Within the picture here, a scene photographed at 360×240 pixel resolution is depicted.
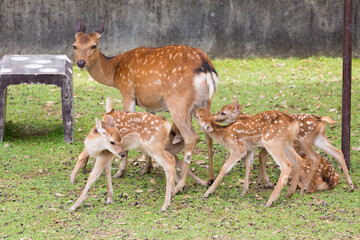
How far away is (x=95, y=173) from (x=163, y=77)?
1.46 m

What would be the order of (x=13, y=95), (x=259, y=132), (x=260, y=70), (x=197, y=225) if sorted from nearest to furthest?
(x=197, y=225), (x=259, y=132), (x=13, y=95), (x=260, y=70)

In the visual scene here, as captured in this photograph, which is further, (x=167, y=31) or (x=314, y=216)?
(x=167, y=31)

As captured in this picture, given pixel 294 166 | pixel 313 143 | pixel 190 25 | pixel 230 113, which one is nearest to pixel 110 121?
pixel 230 113

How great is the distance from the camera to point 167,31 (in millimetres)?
12172

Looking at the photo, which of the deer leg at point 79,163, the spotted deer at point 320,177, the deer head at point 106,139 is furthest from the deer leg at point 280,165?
the deer leg at point 79,163

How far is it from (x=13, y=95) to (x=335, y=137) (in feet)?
17.8

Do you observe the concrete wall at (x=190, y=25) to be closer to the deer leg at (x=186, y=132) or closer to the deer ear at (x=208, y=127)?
the deer leg at (x=186, y=132)

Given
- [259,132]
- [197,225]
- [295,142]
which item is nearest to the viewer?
[197,225]

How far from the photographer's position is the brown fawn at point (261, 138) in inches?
237

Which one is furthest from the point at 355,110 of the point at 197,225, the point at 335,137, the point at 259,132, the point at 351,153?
the point at 197,225

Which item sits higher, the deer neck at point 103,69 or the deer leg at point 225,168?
the deer neck at point 103,69

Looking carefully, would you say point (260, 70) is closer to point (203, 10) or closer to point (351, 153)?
point (203, 10)

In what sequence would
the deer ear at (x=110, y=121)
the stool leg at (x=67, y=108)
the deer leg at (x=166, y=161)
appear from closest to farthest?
1. the deer ear at (x=110, y=121)
2. the deer leg at (x=166, y=161)
3. the stool leg at (x=67, y=108)

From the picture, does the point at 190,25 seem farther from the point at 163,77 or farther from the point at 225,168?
the point at 225,168
